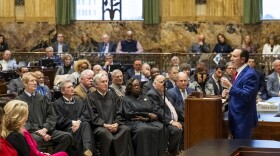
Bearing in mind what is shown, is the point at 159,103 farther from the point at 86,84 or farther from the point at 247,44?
the point at 247,44

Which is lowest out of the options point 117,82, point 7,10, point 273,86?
point 273,86

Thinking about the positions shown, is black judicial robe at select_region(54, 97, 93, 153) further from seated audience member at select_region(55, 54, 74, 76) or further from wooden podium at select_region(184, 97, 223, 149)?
seated audience member at select_region(55, 54, 74, 76)

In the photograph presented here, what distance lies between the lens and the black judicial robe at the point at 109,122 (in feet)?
31.8

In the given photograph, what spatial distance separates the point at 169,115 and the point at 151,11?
875 cm

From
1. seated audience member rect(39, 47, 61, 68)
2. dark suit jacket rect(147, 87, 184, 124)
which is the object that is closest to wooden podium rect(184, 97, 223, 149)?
dark suit jacket rect(147, 87, 184, 124)

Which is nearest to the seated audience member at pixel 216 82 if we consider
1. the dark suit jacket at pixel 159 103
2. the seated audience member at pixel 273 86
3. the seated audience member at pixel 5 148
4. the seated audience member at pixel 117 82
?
the seated audience member at pixel 273 86

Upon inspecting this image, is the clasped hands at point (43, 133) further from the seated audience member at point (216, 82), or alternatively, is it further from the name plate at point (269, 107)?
the seated audience member at point (216, 82)

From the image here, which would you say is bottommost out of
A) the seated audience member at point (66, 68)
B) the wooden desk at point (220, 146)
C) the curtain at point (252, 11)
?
the wooden desk at point (220, 146)

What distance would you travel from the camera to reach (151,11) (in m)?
18.8

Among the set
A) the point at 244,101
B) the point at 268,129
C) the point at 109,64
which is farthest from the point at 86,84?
the point at 109,64

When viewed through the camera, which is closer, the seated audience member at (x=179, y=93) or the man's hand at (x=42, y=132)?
the man's hand at (x=42, y=132)

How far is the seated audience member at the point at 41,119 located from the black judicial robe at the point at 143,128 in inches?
39.4

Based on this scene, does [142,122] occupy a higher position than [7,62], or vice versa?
[7,62]

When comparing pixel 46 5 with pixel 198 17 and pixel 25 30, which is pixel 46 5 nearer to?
pixel 25 30
